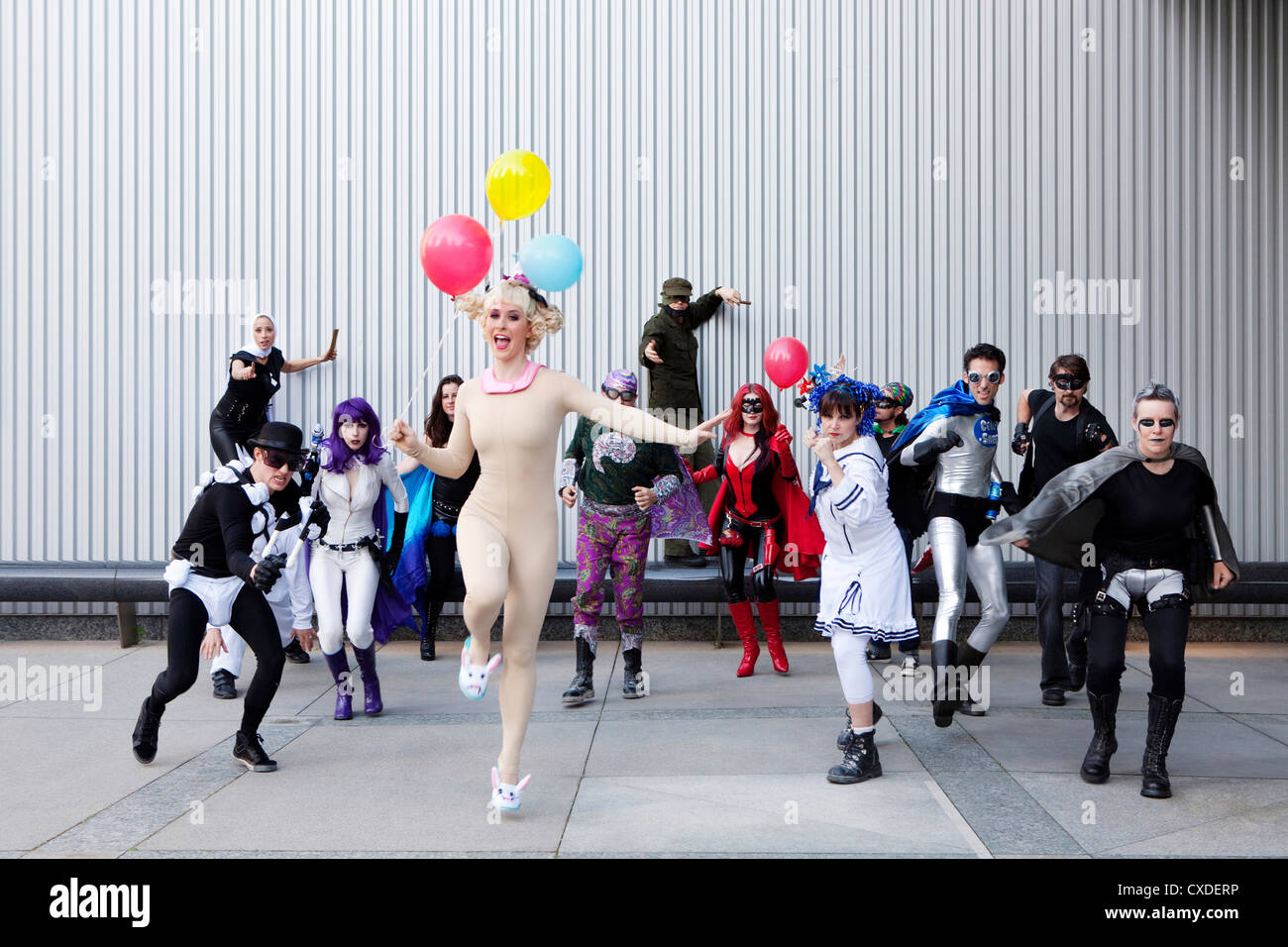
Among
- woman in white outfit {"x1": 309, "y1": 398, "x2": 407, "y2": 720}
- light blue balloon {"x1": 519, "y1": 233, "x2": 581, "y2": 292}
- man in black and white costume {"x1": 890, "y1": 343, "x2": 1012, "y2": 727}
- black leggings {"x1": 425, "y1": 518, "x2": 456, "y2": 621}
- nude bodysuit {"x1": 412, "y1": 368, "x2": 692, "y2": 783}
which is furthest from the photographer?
black leggings {"x1": 425, "y1": 518, "x2": 456, "y2": 621}

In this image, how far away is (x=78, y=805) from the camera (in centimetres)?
529

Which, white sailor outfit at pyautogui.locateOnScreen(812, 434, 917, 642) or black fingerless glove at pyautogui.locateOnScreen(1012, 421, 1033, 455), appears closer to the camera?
white sailor outfit at pyautogui.locateOnScreen(812, 434, 917, 642)

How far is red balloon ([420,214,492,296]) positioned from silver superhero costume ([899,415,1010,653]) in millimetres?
2665

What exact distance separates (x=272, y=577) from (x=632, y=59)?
597 centimetres

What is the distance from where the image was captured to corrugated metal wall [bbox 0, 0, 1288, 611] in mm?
9680

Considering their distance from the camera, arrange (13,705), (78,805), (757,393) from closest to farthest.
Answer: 1. (78,805)
2. (13,705)
3. (757,393)

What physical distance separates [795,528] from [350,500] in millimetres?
2948

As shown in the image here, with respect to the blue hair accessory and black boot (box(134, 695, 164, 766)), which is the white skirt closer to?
the blue hair accessory

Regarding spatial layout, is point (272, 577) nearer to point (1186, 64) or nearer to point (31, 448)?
point (31, 448)

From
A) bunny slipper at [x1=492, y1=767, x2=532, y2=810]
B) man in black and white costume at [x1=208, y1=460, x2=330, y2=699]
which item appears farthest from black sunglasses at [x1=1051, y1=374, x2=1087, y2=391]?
man in black and white costume at [x1=208, y1=460, x2=330, y2=699]

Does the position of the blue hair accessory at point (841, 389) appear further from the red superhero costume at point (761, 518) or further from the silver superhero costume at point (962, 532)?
the red superhero costume at point (761, 518)

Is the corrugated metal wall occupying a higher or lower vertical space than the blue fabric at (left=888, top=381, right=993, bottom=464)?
higher

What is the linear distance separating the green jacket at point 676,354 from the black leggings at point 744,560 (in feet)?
5.81

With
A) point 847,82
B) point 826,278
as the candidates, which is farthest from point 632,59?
point 826,278
